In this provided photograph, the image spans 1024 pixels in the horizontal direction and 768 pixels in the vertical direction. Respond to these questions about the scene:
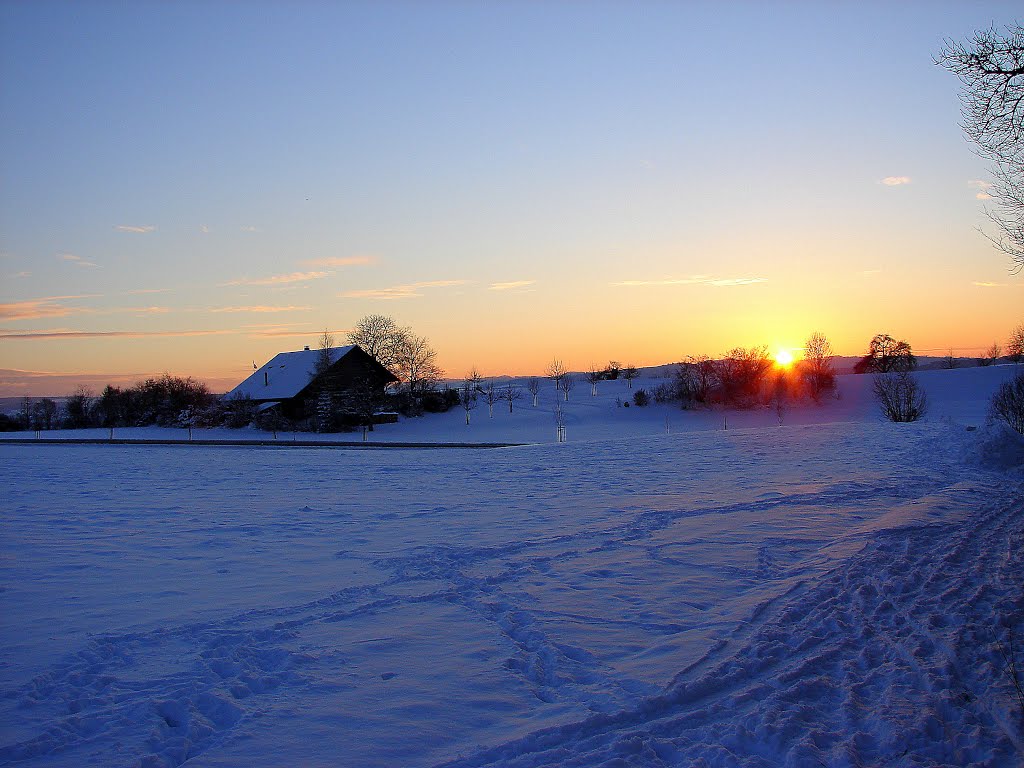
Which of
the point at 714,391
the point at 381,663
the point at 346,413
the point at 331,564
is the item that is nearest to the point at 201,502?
the point at 331,564

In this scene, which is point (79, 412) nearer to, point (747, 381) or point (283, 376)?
point (283, 376)

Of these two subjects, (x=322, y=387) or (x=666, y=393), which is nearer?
(x=322, y=387)

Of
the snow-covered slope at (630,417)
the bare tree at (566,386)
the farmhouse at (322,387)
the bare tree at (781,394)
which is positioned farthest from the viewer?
the bare tree at (566,386)

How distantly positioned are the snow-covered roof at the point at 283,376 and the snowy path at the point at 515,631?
45.7m

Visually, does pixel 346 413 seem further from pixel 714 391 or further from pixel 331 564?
pixel 331 564

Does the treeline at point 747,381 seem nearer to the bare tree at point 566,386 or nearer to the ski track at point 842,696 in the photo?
the bare tree at point 566,386

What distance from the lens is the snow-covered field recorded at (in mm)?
4703

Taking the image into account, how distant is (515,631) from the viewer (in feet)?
22.5

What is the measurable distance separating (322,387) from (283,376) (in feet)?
19.5

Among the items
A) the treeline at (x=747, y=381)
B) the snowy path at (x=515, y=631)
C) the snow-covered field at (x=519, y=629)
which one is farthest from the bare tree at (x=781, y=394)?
the snowy path at (x=515, y=631)

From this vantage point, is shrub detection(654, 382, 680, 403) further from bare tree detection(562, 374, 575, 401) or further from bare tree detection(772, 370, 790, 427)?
bare tree detection(562, 374, 575, 401)

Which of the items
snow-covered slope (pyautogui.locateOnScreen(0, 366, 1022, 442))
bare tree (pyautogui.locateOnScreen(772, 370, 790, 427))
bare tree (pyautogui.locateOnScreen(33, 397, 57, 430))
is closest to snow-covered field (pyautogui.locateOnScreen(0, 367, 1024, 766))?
snow-covered slope (pyautogui.locateOnScreen(0, 366, 1022, 442))

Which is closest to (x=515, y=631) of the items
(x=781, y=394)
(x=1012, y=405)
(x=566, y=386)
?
(x=1012, y=405)

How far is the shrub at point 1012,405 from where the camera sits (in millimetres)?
26859
